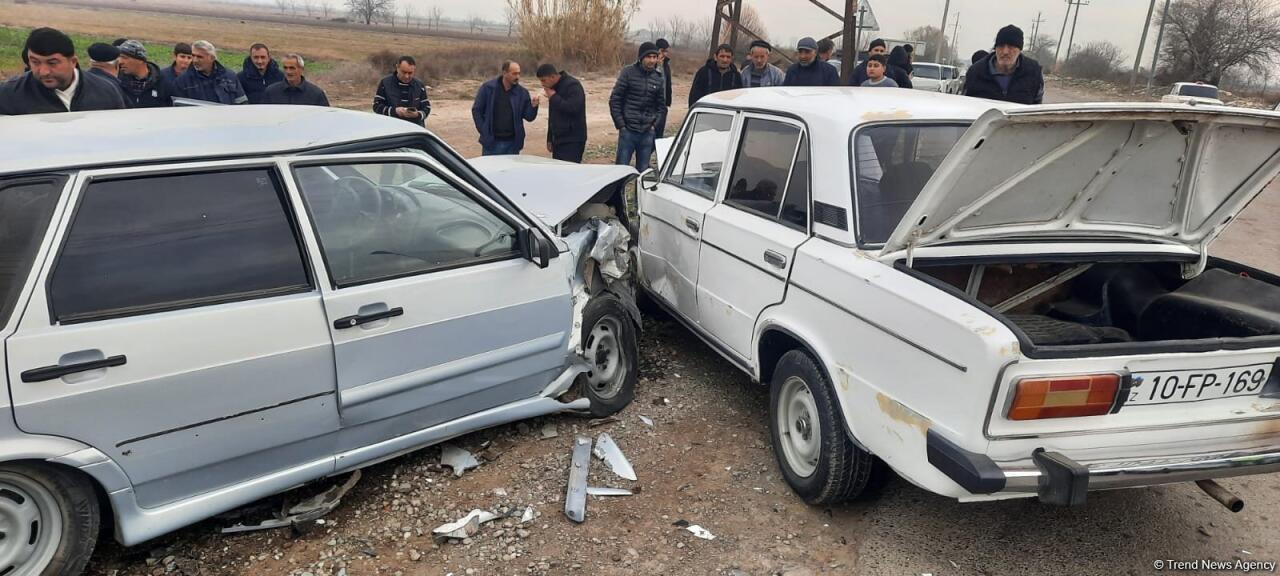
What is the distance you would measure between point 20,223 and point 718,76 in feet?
23.9

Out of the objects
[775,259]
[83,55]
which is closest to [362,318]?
[775,259]

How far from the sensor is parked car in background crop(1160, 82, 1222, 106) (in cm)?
302

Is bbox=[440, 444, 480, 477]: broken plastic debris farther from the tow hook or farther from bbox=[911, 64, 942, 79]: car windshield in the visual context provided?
bbox=[911, 64, 942, 79]: car windshield

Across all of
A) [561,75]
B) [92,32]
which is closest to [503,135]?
[561,75]

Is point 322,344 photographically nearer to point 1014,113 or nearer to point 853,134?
point 853,134

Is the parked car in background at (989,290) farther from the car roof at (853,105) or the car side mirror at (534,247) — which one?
the car side mirror at (534,247)

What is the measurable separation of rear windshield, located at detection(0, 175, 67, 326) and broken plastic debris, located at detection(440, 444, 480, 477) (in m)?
1.73

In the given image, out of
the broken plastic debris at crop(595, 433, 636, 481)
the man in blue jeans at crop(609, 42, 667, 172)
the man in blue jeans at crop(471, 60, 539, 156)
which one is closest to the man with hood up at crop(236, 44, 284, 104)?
the man in blue jeans at crop(471, 60, 539, 156)

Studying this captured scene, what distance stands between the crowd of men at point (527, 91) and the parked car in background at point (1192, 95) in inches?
102

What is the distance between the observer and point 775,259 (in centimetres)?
338

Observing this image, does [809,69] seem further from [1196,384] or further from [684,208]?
[1196,384]

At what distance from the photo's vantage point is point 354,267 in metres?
2.91

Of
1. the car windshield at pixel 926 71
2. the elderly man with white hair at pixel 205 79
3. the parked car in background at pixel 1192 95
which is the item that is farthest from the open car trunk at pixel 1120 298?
the car windshield at pixel 926 71

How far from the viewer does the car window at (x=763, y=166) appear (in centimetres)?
362
